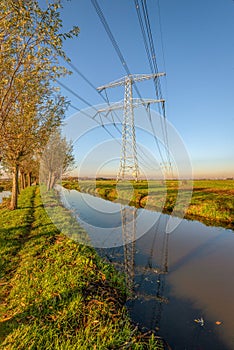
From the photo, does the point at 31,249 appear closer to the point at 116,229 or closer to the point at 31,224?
the point at 31,224

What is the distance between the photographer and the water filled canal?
214 inches

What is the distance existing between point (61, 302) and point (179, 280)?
5.16 m

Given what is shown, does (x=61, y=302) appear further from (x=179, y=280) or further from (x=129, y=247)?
(x=129, y=247)

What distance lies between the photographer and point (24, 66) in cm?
886

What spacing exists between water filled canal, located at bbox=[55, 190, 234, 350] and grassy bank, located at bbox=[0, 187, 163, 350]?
2.71ft

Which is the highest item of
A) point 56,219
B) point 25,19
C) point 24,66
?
point 25,19

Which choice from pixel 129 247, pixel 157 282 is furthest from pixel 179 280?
pixel 129 247

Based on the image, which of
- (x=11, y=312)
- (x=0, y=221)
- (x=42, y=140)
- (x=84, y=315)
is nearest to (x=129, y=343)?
(x=84, y=315)

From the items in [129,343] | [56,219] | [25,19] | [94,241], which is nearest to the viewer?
[129,343]

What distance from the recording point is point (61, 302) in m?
5.62

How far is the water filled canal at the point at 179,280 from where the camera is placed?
5.43 m

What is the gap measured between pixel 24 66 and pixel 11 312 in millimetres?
9998

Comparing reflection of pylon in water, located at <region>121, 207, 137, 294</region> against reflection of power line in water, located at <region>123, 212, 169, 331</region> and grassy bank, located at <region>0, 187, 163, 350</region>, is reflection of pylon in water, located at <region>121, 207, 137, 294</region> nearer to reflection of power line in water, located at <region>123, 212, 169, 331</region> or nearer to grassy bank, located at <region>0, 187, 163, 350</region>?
reflection of power line in water, located at <region>123, 212, 169, 331</region>

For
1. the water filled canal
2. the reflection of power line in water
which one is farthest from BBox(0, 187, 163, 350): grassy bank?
the water filled canal
